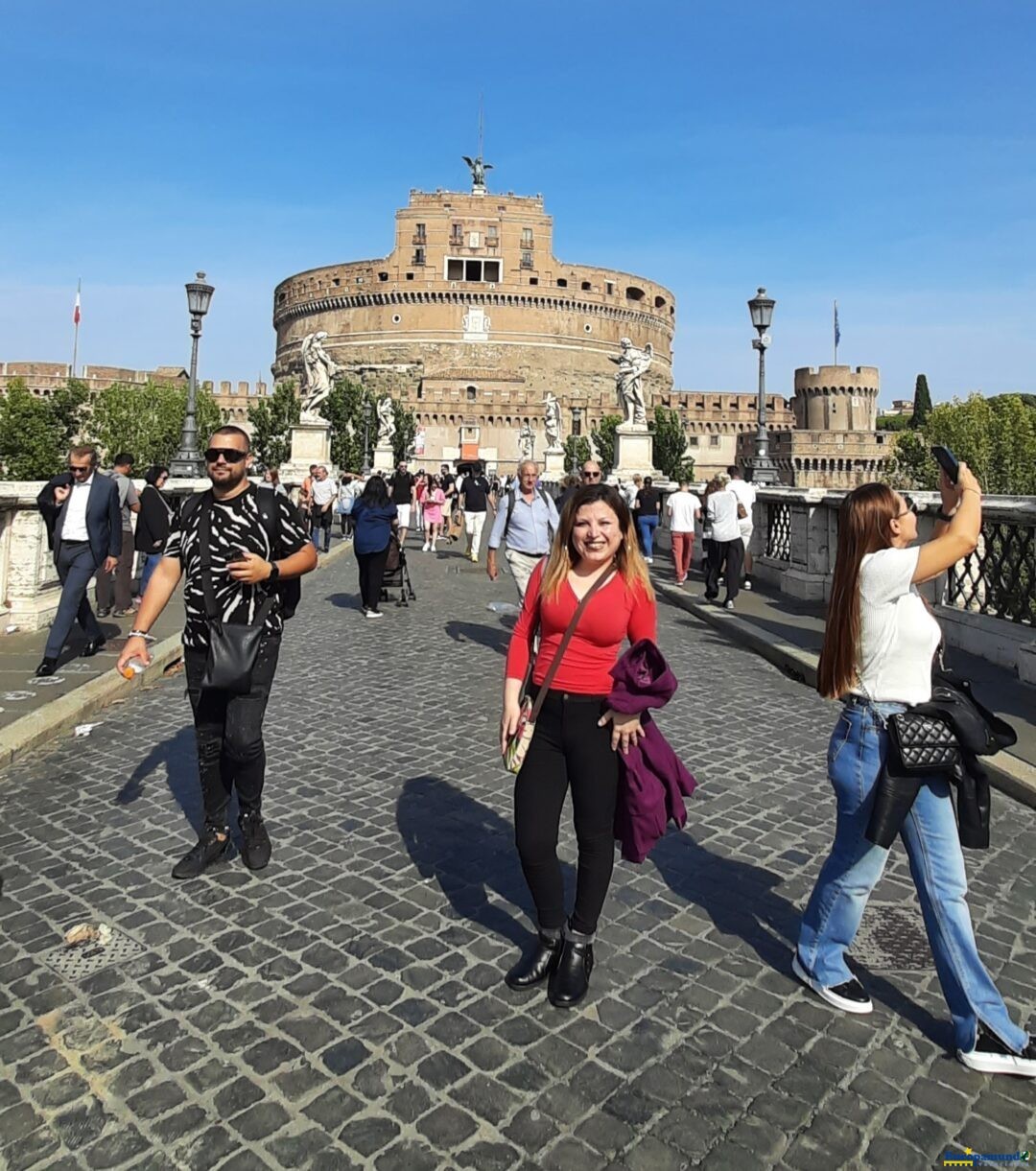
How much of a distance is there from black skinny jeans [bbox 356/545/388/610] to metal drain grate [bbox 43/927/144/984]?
7417 mm

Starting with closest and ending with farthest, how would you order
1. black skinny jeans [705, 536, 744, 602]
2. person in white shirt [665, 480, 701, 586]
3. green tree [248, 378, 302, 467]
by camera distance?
black skinny jeans [705, 536, 744, 602] → person in white shirt [665, 480, 701, 586] → green tree [248, 378, 302, 467]

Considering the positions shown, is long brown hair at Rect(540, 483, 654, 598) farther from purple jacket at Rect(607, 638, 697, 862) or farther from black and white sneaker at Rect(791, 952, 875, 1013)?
black and white sneaker at Rect(791, 952, 875, 1013)

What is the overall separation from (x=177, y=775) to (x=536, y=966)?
2.71m

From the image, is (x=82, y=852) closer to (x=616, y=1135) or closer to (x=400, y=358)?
(x=616, y=1135)

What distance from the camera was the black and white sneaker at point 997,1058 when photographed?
96.6 inches

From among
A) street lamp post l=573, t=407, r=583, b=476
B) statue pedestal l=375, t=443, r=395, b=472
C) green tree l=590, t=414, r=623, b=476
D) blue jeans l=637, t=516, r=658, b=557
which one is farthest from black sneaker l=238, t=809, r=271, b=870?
street lamp post l=573, t=407, r=583, b=476

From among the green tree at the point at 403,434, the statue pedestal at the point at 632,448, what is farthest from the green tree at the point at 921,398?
the statue pedestal at the point at 632,448

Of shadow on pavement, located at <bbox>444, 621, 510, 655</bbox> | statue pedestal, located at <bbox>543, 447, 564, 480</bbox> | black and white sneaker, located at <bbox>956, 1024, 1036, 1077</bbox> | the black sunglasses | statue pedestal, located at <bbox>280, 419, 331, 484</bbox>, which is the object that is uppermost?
statue pedestal, located at <bbox>543, 447, 564, 480</bbox>

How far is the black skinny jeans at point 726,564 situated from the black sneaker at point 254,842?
789cm

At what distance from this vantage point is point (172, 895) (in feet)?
11.4

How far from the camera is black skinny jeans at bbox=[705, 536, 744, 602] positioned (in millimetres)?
10766

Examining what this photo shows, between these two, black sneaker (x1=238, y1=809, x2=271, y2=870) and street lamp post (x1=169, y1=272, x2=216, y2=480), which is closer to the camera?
black sneaker (x1=238, y1=809, x2=271, y2=870)

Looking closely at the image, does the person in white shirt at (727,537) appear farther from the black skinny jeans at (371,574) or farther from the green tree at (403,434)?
the green tree at (403,434)

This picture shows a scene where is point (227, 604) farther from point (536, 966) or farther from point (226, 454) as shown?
point (536, 966)
